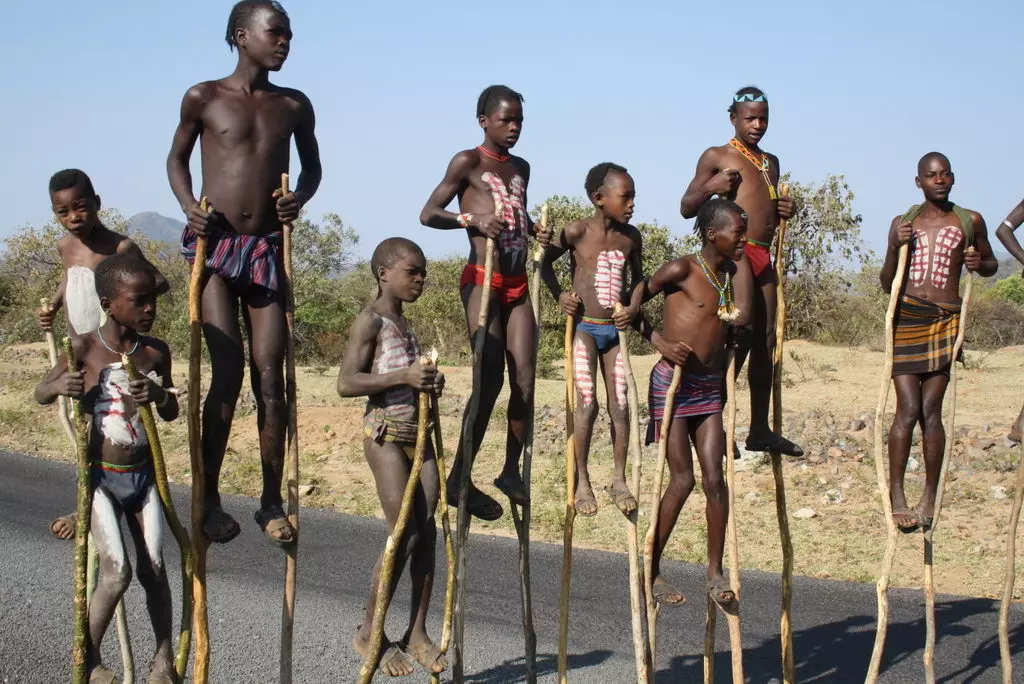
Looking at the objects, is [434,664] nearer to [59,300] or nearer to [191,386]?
[191,386]

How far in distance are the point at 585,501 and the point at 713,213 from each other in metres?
1.65

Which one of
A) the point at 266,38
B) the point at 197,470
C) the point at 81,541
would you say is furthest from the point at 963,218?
the point at 81,541

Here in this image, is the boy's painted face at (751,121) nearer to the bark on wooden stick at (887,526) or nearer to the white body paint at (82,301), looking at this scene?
the bark on wooden stick at (887,526)

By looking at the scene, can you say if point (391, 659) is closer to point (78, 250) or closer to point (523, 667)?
point (523, 667)

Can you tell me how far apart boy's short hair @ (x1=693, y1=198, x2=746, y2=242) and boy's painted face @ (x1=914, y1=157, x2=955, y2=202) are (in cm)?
168

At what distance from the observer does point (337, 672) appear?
673cm

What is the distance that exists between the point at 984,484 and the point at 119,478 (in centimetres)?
964

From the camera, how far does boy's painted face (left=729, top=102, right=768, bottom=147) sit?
6031 millimetres

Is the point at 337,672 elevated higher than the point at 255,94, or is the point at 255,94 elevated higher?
the point at 255,94

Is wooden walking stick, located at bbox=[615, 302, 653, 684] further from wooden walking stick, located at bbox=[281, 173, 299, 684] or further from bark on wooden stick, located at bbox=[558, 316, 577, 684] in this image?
wooden walking stick, located at bbox=[281, 173, 299, 684]

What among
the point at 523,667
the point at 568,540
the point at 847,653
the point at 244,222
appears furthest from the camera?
the point at 847,653

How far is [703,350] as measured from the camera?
5.67 meters

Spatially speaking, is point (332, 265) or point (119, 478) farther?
point (332, 265)

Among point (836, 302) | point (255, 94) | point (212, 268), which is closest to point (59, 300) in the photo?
point (212, 268)
